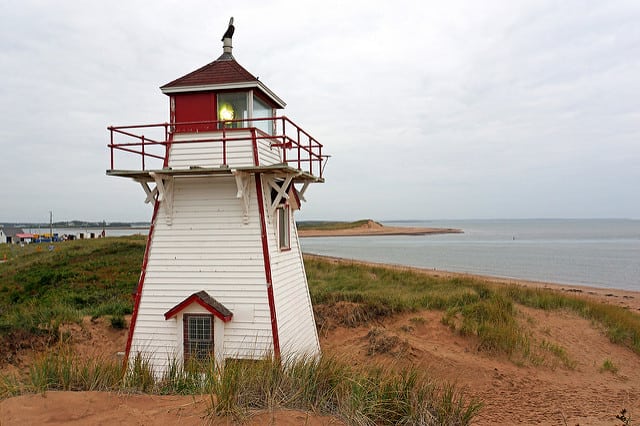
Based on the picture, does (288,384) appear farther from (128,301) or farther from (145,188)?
(128,301)

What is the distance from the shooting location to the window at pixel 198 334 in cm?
849

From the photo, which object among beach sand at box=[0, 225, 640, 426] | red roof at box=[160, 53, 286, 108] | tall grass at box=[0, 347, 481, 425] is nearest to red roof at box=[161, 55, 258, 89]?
red roof at box=[160, 53, 286, 108]

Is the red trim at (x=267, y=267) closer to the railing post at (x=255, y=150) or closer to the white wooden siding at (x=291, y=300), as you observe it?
the white wooden siding at (x=291, y=300)

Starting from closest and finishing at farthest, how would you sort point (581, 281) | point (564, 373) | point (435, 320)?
point (564, 373), point (435, 320), point (581, 281)

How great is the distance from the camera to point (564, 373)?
1178 centimetres

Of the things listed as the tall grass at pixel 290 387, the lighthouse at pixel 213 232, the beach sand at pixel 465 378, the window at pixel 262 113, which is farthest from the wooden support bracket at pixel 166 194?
the beach sand at pixel 465 378

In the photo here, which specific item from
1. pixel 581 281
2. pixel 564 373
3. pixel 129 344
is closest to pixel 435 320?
pixel 564 373

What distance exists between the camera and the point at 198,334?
8.55m

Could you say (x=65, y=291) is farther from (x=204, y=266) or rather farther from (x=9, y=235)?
(x=9, y=235)

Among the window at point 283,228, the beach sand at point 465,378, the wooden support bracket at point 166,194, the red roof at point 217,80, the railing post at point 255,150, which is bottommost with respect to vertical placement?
the beach sand at point 465,378

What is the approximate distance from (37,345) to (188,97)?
26.6 ft

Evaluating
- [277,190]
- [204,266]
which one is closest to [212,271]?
[204,266]

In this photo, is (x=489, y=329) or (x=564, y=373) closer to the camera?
(x=564, y=373)

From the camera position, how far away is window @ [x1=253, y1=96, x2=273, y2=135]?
9.33m
